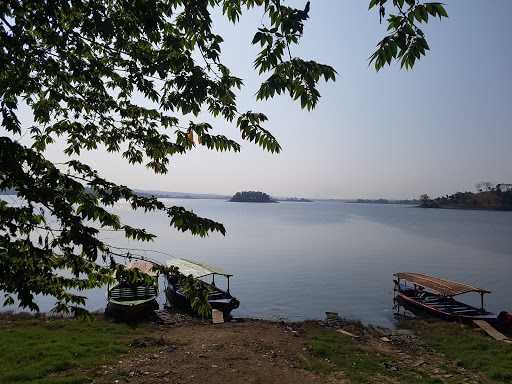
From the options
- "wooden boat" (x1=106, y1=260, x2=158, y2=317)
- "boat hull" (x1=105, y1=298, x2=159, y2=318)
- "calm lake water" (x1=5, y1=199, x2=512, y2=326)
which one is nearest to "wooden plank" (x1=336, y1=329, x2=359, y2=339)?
"calm lake water" (x1=5, y1=199, x2=512, y2=326)

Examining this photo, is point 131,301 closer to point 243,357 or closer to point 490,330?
point 243,357

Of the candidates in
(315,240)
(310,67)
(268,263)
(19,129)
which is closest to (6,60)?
(19,129)

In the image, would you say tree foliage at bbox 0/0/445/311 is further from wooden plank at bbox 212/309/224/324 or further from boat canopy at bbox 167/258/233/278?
boat canopy at bbox 167/258/233/278

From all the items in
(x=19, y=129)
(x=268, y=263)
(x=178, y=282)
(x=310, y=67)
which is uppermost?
(x=310, y=67)

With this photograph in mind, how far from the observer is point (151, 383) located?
13133 mm

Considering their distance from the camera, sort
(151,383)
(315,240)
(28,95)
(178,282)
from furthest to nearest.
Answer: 1. (315,240)
2. (151,383)
3. (28,95)
4. (178,282)

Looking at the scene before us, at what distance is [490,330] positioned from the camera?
23.6 m

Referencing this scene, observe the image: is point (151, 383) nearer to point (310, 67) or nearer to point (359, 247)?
point (310, 67)

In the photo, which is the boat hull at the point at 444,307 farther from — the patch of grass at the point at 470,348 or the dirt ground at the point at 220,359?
the dirt ground at the point at 220,359

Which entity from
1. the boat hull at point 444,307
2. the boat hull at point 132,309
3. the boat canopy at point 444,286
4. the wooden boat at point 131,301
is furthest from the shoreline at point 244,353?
the boat canopy at point 444,286

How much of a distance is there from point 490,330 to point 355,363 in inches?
500

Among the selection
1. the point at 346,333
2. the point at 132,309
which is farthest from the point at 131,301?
the point at 346,333

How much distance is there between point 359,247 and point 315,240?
531 inches

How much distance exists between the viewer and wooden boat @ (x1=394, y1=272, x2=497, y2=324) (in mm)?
26780
